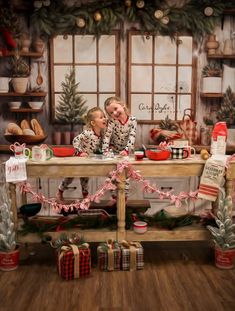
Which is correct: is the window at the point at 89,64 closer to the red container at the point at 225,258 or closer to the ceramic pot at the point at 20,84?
the ceramic pot at the point at 20,84

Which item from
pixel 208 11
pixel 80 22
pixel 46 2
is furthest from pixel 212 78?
pixel 46 2

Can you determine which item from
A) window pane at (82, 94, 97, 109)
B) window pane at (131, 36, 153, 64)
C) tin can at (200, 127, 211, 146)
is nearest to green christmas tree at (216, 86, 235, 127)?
tin can at (200, 127, 211, 146)

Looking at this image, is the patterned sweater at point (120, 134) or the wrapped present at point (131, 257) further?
the patterned sweater at point (120, 134)

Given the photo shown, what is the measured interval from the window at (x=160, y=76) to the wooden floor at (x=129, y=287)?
2.07 metres

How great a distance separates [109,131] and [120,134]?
122 millimetres

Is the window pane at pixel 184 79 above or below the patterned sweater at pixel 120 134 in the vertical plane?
above

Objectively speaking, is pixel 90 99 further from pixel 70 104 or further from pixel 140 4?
pixel 140 4

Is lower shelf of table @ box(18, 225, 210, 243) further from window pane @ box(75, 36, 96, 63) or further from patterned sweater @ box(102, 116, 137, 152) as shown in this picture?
window pane @ box(75, 36, 96, 63)

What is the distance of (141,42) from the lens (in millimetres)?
5035

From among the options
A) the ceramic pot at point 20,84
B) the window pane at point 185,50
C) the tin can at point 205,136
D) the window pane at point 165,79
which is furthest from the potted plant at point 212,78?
the ceramic pot at point 20,84

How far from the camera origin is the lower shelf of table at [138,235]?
356 centimetres

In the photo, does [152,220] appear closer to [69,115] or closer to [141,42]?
[69,115]

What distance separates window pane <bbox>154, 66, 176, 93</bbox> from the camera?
514 cm

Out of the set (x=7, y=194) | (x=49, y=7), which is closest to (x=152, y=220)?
(x=7, y=194)
